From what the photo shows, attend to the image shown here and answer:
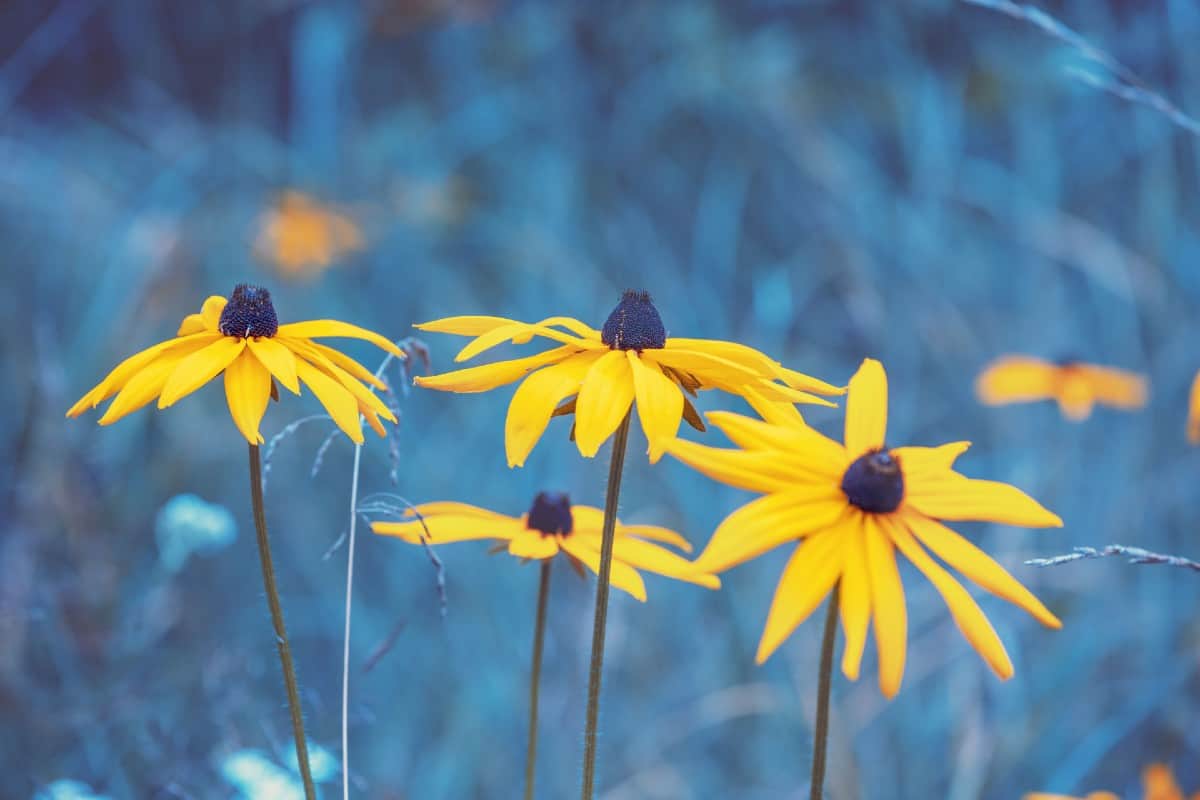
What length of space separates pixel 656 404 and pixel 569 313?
236cm

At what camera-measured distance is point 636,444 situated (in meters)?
3.09

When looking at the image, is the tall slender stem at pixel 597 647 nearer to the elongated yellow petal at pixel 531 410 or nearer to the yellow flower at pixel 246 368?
the elongated yellow petal at pixel 531 410

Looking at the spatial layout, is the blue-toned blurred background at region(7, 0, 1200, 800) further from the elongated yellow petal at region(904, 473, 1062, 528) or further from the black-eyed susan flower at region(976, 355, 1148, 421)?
the elongated yellow petal at region(904, 473, 1062, 528)

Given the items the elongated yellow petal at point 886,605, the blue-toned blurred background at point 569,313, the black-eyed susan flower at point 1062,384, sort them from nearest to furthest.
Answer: the elongated yellow petal at point 886,605, the blue-toned blurred background at point 569,313, the black-eyed susan flower at point 1062,384

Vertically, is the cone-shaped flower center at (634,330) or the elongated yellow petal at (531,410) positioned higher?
the cone-shaped flower center at (634,330)

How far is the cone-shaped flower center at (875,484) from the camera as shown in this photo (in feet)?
2.58

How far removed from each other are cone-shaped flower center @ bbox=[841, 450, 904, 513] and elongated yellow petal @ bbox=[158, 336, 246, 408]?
19.2 inches

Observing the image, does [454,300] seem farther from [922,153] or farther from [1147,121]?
[1147,121]

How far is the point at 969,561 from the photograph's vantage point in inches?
30.5

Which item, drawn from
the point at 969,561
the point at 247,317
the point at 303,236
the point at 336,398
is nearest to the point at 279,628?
the point at 336,398

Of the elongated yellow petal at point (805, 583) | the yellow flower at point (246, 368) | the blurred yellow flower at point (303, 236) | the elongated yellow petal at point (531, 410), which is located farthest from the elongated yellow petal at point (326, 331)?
the blurred yellow flower at point (303, 236)

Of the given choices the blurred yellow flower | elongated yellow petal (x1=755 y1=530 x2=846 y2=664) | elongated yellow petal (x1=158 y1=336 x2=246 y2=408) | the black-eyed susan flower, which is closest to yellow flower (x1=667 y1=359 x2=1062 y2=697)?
elongated yellow petal (x1=755 y1=530 x2=846 y2=664)

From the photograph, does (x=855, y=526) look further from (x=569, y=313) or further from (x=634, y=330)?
(x=569, y=313)

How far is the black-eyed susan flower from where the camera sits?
7.98ft
